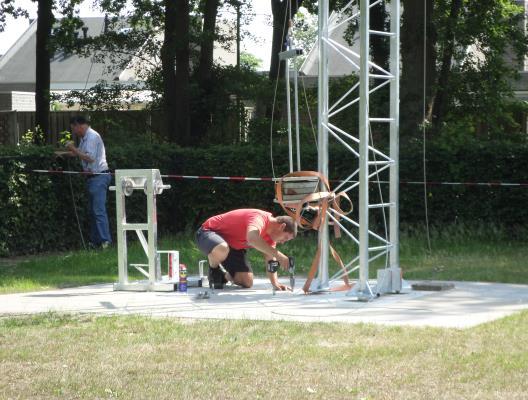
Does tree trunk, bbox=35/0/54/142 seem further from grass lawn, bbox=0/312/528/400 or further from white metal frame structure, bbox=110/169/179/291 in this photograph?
grass lawn, bbox=0/312/528/400

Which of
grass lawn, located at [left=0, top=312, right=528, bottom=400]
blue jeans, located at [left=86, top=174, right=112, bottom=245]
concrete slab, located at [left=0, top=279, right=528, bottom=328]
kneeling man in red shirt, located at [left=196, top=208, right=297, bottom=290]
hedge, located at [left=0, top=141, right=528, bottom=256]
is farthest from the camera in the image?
blue jeans, located at [left=86, top=174, right=112, bottom=245]

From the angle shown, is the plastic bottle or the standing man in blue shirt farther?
the standing man in blue shirt

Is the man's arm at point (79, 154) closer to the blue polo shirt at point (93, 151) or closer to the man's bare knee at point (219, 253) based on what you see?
the blue polo shirt at point (93, 151)

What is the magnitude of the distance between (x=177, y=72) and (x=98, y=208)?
749 centimetres

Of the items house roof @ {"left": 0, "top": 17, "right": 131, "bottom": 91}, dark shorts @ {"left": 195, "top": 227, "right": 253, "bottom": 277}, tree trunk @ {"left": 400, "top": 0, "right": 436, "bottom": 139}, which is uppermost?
house roof @ {"left": 0, "top": 17, "right": 131, "bottom": 91}

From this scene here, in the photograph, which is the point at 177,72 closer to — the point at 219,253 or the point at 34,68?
the point at 219,253

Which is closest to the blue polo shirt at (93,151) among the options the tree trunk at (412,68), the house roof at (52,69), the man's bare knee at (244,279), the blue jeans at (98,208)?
the blue jeans at (98,208)

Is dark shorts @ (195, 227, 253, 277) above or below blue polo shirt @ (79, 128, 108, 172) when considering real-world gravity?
below

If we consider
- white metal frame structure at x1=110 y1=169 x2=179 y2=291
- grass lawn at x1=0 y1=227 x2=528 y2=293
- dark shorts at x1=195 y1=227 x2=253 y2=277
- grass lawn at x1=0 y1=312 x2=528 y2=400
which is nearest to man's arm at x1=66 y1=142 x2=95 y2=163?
grass lawn at x1=0 y1=227 x2=528 y2=293

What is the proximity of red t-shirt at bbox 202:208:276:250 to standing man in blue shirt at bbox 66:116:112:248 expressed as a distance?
4.57 m

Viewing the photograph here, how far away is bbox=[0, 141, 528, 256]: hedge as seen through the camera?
16188 mm

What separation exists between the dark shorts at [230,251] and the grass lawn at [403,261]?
5.91 feet

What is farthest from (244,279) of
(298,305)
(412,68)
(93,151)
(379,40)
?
(379,40)

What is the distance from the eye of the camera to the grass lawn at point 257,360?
6945 mm
